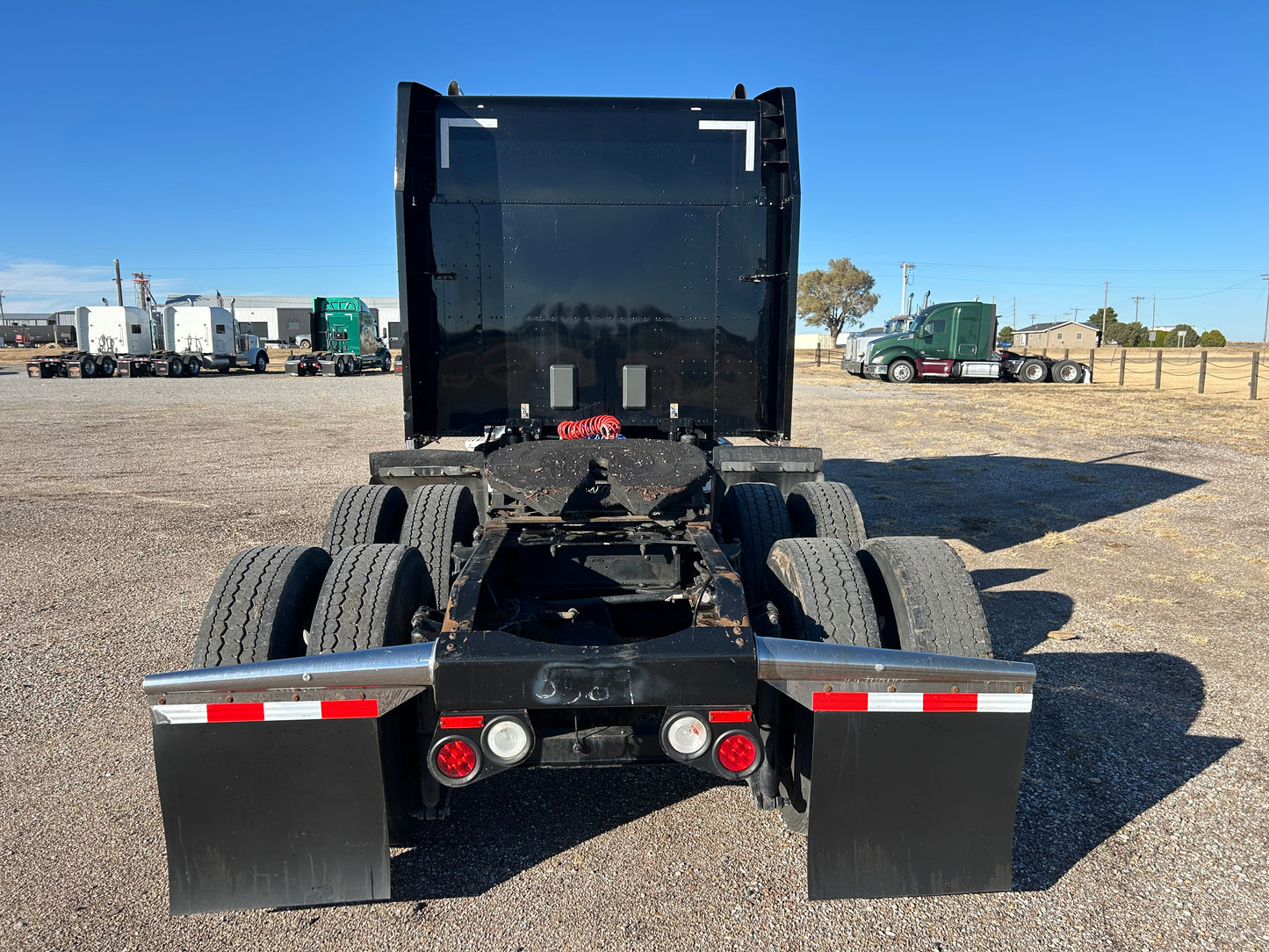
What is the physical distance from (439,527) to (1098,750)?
350 centimetres

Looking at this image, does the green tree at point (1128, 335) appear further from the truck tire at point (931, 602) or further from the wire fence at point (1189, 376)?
the truck tire at point (931, 602)

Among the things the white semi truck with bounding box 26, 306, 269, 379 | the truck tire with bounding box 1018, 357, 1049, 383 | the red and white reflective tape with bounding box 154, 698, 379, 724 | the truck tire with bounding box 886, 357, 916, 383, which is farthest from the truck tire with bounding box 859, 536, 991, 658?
the white semi truck with bounding box 26, 306, 269, 379

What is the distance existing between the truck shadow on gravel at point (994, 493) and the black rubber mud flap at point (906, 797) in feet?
17.0

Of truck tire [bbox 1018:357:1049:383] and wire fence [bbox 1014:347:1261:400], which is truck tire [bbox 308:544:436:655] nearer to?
wire fence [bbox 1014:347:1261:400]

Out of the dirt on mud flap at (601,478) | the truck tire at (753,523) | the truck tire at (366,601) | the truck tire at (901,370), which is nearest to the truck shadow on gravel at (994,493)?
the truck tire at (753,523)

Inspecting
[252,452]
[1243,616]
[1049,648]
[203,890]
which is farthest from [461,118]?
[252,452]

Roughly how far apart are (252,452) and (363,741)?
1257 cm

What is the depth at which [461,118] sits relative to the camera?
512 centimetres

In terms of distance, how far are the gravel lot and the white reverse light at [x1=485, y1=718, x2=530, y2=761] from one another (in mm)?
586

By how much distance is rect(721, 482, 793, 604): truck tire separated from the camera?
4.90m

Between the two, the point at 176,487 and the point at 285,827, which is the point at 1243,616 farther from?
the point at 176,487

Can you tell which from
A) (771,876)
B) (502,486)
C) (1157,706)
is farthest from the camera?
(1157,706)

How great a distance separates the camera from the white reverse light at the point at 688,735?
2.52 m

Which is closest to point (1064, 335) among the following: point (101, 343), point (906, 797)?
point (101, 343)
